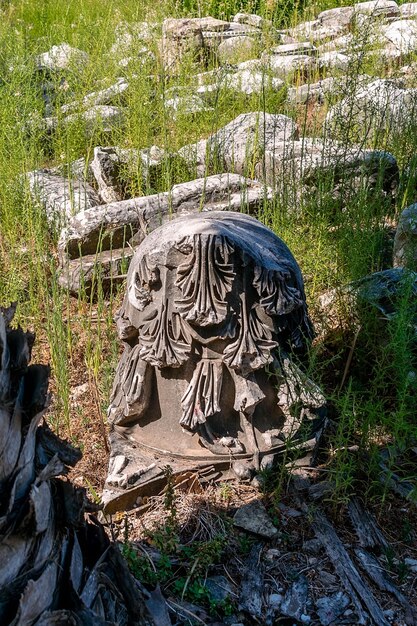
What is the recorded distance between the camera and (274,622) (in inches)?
105

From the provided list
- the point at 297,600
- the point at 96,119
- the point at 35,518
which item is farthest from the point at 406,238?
the point at 35,518

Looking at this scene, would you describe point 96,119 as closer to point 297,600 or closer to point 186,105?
point 186,105

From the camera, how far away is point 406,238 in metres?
4.52

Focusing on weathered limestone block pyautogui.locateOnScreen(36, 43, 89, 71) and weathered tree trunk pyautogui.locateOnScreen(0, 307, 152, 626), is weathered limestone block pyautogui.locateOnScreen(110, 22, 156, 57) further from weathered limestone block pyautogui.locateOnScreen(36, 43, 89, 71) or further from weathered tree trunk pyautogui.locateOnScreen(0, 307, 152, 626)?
weathered tree trunk pyautogui.locateOnScreen(0, 307, 152, 626)

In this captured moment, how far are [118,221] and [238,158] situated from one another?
1361 millimetres

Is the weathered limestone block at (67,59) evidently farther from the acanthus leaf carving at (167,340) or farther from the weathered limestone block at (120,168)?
the acanthus leaf carving at (167,340)

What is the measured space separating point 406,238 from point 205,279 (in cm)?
194

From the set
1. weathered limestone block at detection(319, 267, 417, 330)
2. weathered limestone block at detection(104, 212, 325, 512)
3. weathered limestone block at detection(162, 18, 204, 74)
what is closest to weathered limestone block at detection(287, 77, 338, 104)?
weathered limestone block at detection(162, 18, 204, 74)

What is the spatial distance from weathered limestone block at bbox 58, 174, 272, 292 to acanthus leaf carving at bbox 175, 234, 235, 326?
5.38 feet

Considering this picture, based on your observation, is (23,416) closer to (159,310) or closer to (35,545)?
(35,545)

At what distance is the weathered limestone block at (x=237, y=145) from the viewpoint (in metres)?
5.68

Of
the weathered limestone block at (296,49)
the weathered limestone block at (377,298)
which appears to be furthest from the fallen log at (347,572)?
the weathered limestone block at (296,49)

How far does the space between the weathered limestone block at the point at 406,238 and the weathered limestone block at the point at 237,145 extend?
55.2 inches

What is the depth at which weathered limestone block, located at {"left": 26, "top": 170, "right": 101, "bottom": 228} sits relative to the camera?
5.18 meters
